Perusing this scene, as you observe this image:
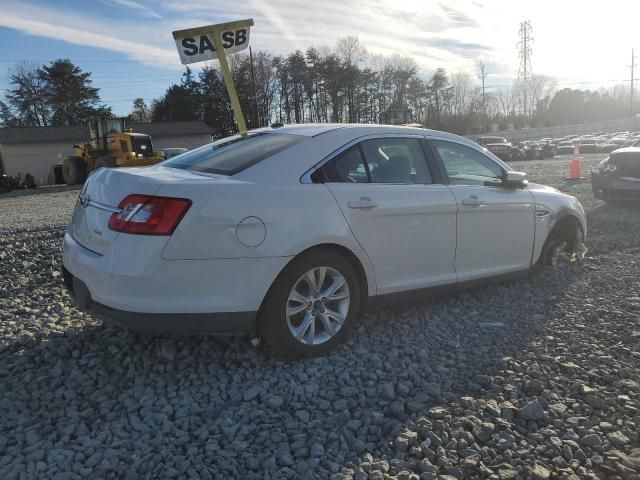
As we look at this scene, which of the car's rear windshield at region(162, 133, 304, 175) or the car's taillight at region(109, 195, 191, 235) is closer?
the car's taillight at region(109, 195, 191, 235)

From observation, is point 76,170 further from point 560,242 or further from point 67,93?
point 67,93

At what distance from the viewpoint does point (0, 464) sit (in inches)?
98.3

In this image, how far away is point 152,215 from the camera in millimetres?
3006

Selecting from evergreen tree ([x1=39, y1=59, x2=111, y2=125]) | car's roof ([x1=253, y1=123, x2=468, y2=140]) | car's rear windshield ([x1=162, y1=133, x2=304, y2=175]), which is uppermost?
evergreen tree ([x1=39, y1=59, x2=111, y2=125])

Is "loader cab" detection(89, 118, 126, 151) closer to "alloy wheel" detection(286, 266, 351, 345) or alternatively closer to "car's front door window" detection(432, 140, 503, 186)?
"car's front door window" detection(432, 140, 503, 186)

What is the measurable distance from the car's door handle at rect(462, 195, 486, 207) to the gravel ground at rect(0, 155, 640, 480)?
865 millimetres

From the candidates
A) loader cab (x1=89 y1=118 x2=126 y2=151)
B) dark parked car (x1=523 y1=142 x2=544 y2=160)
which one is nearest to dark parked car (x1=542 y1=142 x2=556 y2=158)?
dark parked car (x1=523 y1=142 x2=544 y2=160)

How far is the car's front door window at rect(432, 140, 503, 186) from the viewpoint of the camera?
14.5ft

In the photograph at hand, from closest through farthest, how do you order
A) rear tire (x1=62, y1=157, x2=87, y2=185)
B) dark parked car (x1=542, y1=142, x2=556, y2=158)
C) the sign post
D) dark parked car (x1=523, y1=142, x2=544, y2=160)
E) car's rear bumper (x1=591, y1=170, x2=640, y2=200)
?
the sign post → car's rear bumper (x1=591, y1=170, x2=640, y2=200) → rear tire (x1=62, y1=157, x2=87, y2=185) → dark parked car (x1=523, y1=142, x2=544, y2=160) → dark parked car (x1=542, y1=142, x2=556, y2=158)

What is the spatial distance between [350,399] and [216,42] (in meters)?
5.00

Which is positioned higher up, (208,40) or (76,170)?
(208,40)

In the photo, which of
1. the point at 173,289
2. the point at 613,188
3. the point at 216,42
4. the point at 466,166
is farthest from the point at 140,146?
the point at 173,289

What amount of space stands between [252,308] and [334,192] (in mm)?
946

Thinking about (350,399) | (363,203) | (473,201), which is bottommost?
(350,399)
